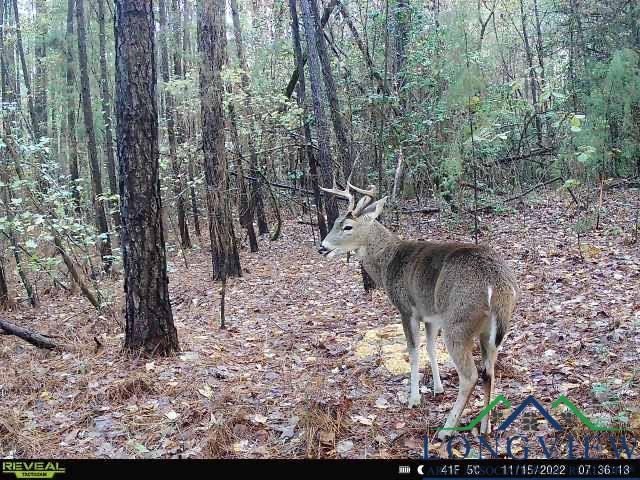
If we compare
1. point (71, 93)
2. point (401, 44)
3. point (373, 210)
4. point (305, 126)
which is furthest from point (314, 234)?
point (373, 210)

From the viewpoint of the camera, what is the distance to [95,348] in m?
7.02

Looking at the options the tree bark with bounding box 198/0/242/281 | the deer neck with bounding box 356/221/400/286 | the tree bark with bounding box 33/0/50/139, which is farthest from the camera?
the tree bark with bounding box 33/0/50/139

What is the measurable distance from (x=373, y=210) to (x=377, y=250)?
0.52 m

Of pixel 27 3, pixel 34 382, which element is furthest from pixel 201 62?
pixel 27 3

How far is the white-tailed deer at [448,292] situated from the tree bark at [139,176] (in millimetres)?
2217

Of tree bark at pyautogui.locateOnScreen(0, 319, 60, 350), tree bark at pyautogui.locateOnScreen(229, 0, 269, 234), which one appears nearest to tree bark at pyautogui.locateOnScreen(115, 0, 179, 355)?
tree bark at pyautogui.locateOnScreen(0, 319, 60, 350)

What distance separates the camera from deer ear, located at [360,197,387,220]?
632cm

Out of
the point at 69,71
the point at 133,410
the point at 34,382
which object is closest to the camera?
the point at 133,410

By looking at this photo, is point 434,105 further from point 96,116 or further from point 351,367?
point 96,116

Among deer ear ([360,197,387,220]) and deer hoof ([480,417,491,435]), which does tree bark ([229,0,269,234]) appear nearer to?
deer ear ([360,197,387,220])

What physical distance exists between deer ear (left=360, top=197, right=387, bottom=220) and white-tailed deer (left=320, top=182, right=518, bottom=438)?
1 cm

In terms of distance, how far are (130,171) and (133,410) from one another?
2.52m

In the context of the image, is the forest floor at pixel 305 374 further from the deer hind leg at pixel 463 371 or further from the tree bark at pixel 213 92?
the tree bark at pixel 213 92

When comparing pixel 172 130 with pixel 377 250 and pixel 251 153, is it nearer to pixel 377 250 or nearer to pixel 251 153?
pixel 251 153
